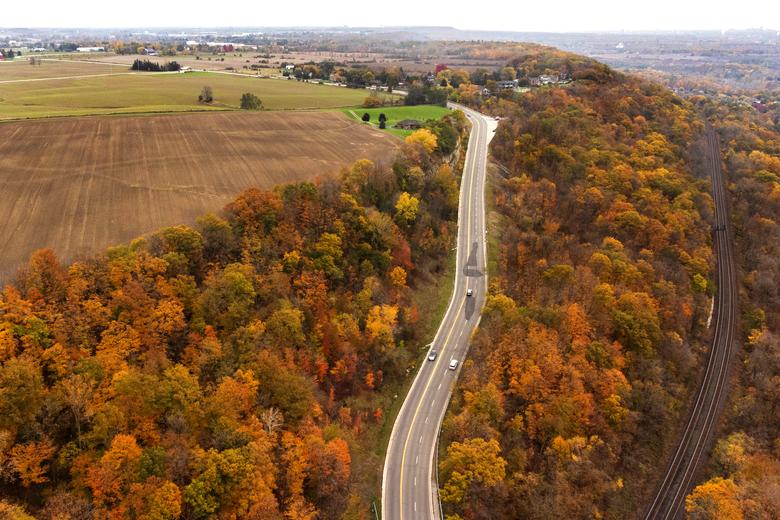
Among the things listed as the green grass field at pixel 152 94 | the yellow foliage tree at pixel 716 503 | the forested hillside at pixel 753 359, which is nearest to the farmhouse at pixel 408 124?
the green grass field at pixel 152 94

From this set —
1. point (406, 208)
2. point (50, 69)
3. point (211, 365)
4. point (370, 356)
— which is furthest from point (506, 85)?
point (50, 69)

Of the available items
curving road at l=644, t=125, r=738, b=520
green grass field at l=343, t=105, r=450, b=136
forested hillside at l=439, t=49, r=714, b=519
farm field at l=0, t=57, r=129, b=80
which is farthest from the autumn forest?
farm field at l=0, t=57, r=129, b=80

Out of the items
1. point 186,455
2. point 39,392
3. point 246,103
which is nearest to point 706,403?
point 186,455

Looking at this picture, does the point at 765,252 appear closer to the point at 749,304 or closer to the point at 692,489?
the point at 749,304

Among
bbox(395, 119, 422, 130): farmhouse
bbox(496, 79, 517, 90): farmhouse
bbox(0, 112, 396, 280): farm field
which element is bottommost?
bbox(0, 112, 396, 280): farm field

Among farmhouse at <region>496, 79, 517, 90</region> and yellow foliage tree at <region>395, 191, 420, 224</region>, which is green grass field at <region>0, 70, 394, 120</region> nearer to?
farmhouse at <region>496, 79, 517, 90</region>
